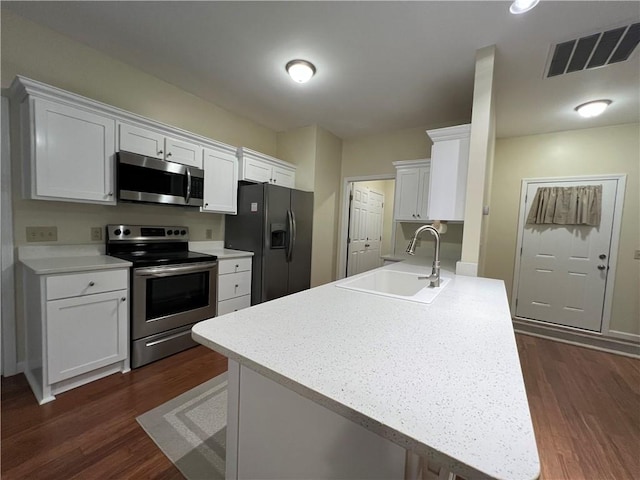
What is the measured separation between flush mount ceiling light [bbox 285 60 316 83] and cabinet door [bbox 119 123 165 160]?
52.4 inches

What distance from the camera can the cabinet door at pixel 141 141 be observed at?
7.11 ft

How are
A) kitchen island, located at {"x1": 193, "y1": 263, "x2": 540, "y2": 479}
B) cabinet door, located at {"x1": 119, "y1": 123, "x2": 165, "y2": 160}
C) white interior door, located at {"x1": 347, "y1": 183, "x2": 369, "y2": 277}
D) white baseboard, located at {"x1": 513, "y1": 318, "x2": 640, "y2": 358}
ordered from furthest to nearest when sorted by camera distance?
white interior door, located at {"x1": 347, "y1": 183, "x2": 369, "y2": 277}
white baseboard, located at {"x1": 513, "y1": 318, "x2": 640, "y2": 358}
cabinet door, located at {"x1": 119, "y1": 123, "x2": 165, "y2": 160}
kitchen island, located at {"x1": 193, "y1": 263, "x2": 540, "y2": 479}

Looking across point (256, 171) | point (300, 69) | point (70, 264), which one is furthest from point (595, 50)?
point (70, 264)

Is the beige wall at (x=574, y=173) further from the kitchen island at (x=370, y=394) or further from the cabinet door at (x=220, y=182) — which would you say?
the cabinet door at (x=220, y=182)

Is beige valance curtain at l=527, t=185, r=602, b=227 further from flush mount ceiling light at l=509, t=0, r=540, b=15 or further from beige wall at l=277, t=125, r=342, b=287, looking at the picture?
beige wall at l=277, t=125, r=342, b=287

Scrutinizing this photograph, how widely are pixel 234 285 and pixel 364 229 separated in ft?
9.03

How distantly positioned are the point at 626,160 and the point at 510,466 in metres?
4.44

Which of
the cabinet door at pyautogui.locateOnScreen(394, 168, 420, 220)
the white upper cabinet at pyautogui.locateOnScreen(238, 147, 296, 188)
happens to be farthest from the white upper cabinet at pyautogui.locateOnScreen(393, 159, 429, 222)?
the white upper cabinet at pyautogui.locateOnScreen(238, 147, 296, 188)

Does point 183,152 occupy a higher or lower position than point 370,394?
higher

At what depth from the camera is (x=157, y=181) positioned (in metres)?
2.36

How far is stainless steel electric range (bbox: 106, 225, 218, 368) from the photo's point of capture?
2086 millimetres

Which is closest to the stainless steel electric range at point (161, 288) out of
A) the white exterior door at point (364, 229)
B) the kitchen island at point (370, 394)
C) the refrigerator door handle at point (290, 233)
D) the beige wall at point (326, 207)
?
the refrigerator door handle at point (290, 233)

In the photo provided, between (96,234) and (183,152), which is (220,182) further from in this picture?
(96,234)

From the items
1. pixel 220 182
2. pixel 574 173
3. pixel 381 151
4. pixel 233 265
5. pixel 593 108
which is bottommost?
pixel 233 265
